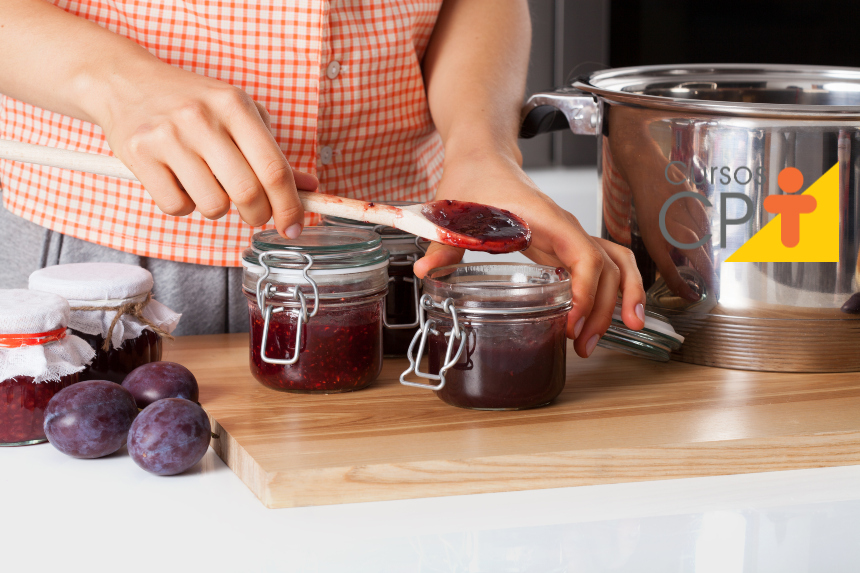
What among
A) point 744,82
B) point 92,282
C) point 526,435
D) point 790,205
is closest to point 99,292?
point 92,282

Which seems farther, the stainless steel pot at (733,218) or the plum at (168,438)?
the stainless steel pot at (733,218)

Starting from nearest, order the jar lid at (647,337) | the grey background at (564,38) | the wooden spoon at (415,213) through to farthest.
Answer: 1. the wooden spoon at (415,213)
2. the jar lid at (647,337)
3. the grey background at (564,38)

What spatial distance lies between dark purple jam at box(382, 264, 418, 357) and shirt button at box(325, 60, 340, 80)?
0.78 feet

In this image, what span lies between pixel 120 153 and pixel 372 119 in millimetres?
363

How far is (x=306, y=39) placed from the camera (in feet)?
3.30

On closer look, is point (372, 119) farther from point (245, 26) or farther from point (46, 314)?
point (46, 314)

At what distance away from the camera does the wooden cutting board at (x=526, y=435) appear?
2.24ft

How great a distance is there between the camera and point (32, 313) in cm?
74

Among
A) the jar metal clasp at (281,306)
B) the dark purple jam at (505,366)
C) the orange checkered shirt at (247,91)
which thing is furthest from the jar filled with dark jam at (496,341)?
the orange checkered shirt at (247,91)

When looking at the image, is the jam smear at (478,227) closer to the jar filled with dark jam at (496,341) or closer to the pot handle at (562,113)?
the jar filled with dark jam at (496,341)

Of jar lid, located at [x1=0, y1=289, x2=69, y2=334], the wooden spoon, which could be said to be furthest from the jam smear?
jar lid, located at [x1=0, y1=289, x2=69, y2=334]

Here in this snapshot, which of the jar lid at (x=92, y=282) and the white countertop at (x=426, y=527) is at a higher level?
the jar lid at (x=92, y=282)

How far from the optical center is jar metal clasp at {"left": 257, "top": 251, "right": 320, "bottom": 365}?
2.68 feet

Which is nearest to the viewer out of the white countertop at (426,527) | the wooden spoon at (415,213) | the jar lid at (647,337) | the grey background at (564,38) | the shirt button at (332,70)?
the white countertop at (426,527)
